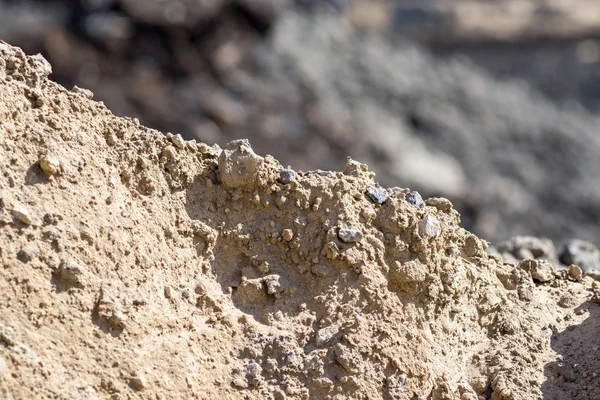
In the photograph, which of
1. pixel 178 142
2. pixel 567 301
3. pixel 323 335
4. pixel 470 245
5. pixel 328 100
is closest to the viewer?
pixel 323 335

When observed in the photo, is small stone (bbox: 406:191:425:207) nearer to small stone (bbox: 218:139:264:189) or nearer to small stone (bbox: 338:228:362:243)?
small stone (bbox: 338:228:362:243)

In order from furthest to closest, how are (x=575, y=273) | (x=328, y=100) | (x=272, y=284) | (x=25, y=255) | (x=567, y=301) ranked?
(x=328, y=100) < (x=575, y=273) < (x=567, y=301) < (x=272, y=284) < (x=25, y=255)

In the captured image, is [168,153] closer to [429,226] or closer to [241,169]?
[241,169]

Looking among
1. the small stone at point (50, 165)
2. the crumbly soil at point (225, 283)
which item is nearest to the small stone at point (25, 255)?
the crumbly soil at point (225, 283)

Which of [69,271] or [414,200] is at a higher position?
[414,200]

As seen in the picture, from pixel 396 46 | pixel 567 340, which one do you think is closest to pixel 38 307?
pixel 567 340

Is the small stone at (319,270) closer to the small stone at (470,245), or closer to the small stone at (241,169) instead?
the small stone at (241,169)

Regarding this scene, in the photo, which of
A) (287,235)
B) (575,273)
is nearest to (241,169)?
(287,235)

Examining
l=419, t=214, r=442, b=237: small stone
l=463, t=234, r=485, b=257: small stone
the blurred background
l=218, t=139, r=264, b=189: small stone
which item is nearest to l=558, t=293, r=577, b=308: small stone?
l=463, t=234, r=485, b=257: small stone
